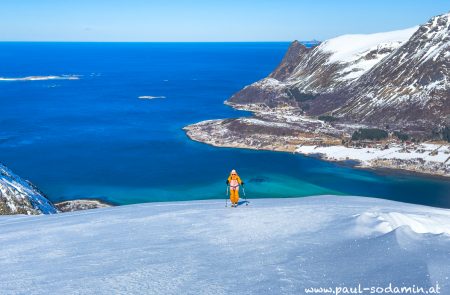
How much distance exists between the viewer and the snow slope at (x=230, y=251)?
31.6 feet

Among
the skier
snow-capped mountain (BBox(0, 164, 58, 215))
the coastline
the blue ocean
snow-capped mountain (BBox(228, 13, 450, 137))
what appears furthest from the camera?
snow-capped mountain (BBox(228, 13, 450, 137))

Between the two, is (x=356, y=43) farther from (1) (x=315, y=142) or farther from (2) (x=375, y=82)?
(1) (x=315, y=142)

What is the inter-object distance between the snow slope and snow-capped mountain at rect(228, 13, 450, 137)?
2727 inches

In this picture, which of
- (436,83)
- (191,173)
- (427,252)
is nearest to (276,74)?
(436,83)

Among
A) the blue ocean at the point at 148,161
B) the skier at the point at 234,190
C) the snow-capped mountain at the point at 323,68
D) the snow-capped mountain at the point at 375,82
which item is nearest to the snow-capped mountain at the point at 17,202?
the blue ocean at the point at 148,161

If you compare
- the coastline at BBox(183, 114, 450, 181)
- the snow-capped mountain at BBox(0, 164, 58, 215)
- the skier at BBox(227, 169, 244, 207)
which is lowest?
the coastline at BBox(183, 114, 450, 181)

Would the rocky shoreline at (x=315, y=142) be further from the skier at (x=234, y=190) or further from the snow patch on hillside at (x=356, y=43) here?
the skier at (x=234, y=190)

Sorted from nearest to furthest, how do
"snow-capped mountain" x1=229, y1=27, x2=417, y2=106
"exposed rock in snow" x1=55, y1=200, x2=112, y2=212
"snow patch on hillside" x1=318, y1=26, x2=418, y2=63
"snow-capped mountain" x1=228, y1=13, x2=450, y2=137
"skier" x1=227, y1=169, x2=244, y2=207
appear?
"skier" x1=227, y1=169, x2=244, y2=207 → "exposed rock in snow" x1=55, y1=200, x2=112, y2=212 → "snow-capped mountain" x1=228, y1=13, x2=450, y2=137 → "snow-capped mountain" x1=229, y1=27, x2=417, y2=106 → "snow patch on hillside" x1=318, y1=26, x2=418, y2=63

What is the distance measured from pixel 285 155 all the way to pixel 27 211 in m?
48.7

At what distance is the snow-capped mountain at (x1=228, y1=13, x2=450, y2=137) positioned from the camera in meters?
86.2

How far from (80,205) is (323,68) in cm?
8914

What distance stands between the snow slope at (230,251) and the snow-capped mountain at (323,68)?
97.4m

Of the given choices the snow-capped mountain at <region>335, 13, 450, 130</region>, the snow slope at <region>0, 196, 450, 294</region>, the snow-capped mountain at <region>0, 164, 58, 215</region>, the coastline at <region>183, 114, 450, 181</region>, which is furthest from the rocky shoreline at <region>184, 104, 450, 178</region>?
the snow slope at <region>0, 196, 450, 294</region>

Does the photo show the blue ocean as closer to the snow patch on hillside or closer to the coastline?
the coastline
